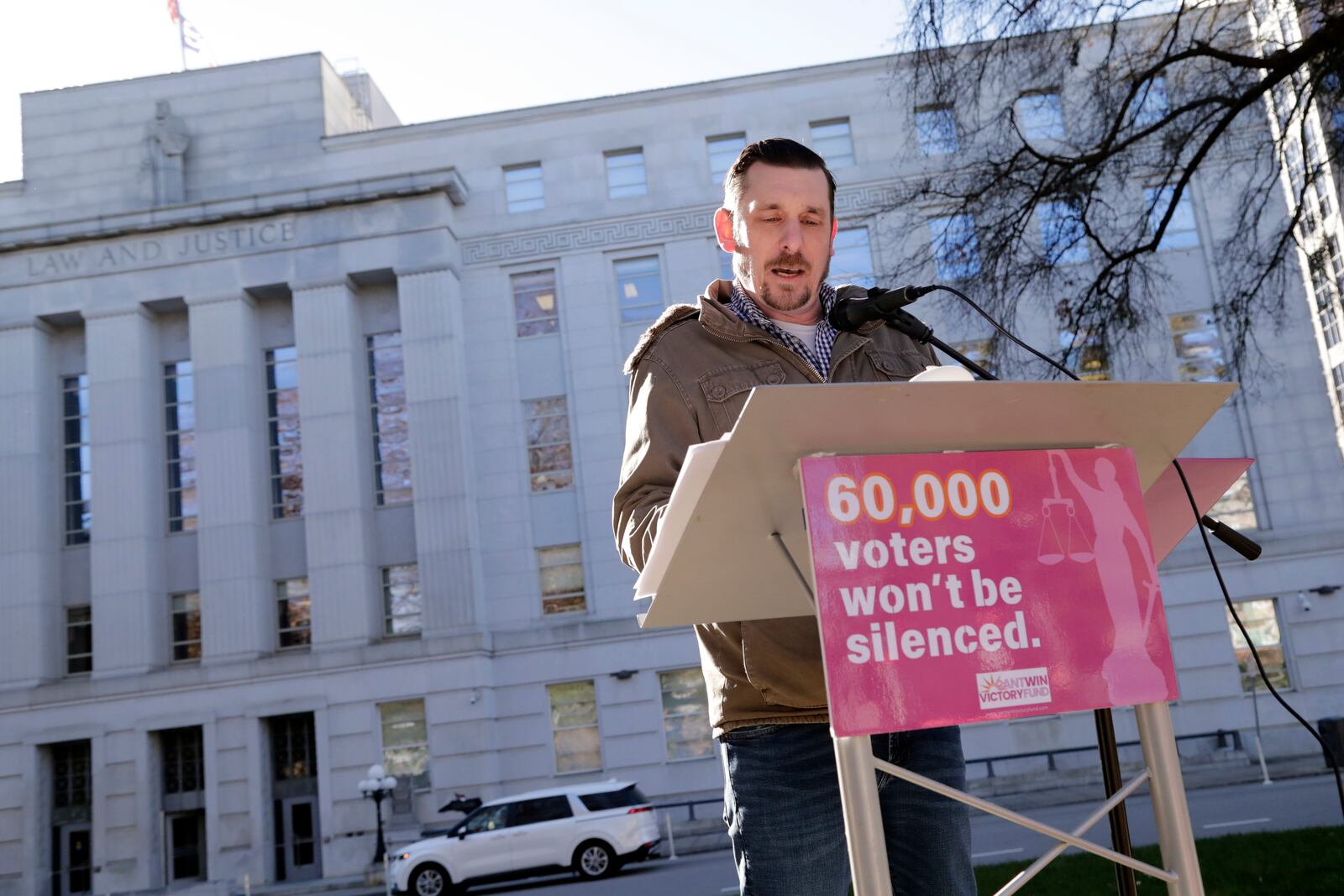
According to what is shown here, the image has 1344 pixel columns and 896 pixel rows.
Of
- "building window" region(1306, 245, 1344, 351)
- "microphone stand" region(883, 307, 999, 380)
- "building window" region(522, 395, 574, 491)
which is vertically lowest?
"microphone stand" region(883, 307, 999, 380)

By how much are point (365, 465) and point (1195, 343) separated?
2260cm

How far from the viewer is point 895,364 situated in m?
3.06

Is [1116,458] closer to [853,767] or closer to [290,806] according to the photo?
[853,767]

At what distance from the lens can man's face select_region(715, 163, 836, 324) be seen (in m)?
2.84

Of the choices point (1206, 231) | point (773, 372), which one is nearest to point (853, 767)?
point (773, 372)

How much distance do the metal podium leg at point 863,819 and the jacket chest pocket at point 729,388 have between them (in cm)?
98

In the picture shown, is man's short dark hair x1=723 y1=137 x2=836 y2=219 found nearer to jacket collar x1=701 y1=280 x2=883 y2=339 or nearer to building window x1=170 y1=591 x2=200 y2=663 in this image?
jacket collar x1=701 y1=280 x2=883 y2=339

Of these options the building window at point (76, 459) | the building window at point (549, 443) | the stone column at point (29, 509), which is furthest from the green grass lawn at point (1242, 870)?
the building window at point (76, 459)

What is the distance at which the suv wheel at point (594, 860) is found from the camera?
21312 millimetres

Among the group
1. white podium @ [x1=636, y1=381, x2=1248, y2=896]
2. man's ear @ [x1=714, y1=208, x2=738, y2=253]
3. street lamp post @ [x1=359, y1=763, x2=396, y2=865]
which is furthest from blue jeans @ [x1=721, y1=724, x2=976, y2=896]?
street lamp post @ [x1=359, y1=763, x2=396, y2=865]

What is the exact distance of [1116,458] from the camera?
223 cm

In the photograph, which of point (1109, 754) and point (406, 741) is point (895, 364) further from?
point (406, 741)

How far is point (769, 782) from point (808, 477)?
93 cm

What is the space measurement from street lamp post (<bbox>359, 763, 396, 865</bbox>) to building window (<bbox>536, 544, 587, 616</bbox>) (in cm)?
619
